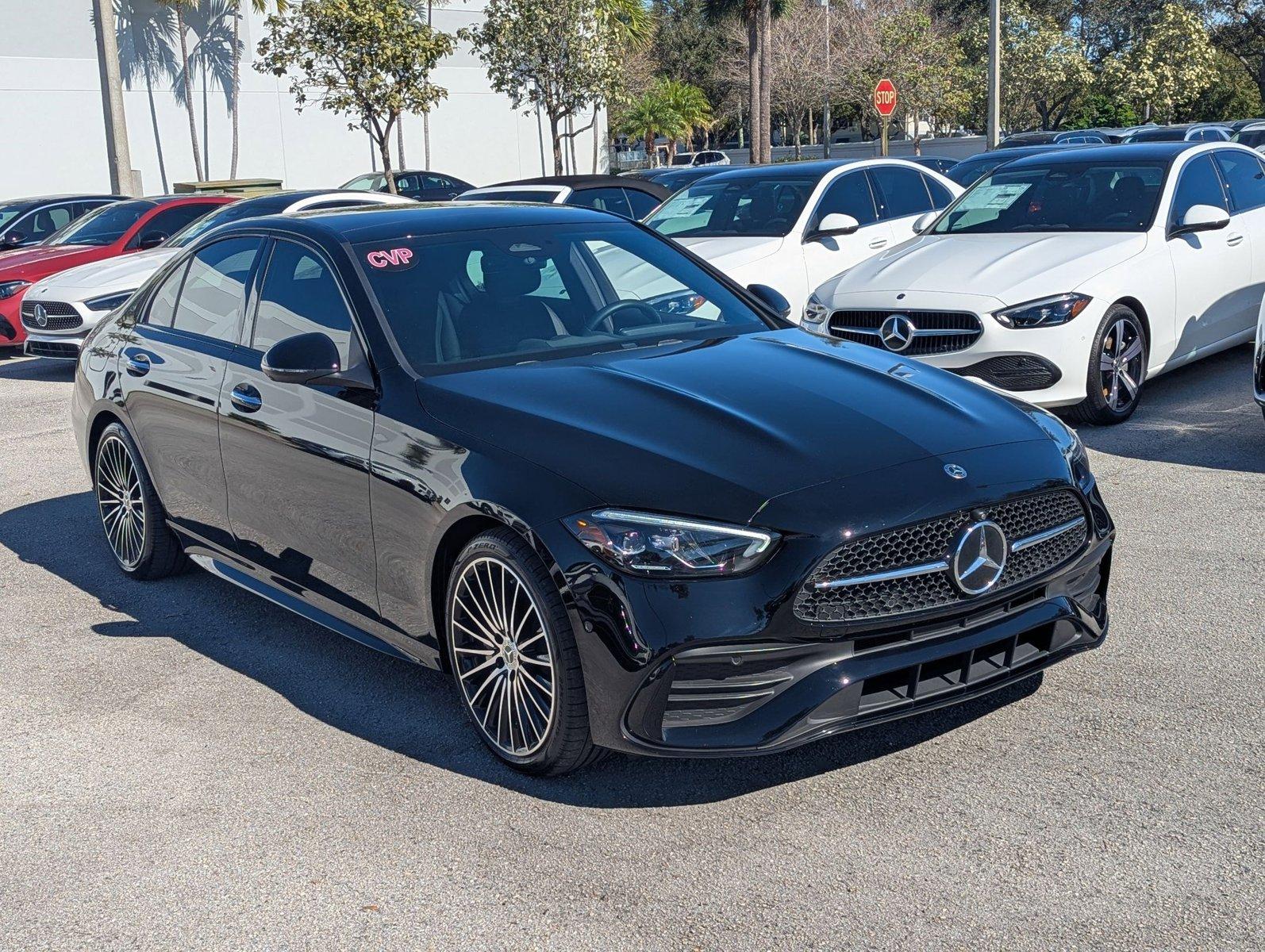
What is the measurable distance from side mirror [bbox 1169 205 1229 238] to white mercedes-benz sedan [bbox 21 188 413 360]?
20.7ft

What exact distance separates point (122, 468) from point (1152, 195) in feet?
21.3

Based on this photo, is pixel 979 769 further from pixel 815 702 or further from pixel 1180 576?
pixel 1180 576

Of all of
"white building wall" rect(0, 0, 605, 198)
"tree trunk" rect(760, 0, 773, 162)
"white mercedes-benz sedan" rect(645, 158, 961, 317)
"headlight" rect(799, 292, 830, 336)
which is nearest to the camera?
"headlight" rect(799, 292, 830, 336)

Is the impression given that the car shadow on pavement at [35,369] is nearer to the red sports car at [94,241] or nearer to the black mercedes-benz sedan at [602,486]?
the red sports car at [94,241]

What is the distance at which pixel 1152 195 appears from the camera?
29.6ft

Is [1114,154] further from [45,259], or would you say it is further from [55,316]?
[45,259]

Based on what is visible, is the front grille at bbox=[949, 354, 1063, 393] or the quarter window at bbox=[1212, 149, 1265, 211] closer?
the front grille at bbox=[949, 354, 1063, 393]

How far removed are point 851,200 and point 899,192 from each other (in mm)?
721

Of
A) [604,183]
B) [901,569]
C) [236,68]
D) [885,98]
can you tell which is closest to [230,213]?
[604,183]

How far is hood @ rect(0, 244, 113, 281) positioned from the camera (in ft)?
46.9

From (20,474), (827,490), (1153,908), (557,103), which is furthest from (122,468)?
(557,103)

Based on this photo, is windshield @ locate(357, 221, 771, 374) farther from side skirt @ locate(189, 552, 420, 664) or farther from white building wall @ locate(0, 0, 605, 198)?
white building wall @ locate(0, 0, 605, 198)

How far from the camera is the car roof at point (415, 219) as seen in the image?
5.02 metres

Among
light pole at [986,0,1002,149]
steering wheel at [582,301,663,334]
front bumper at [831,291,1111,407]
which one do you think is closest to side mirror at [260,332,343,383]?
steering wheel at [582,301,663,334]
